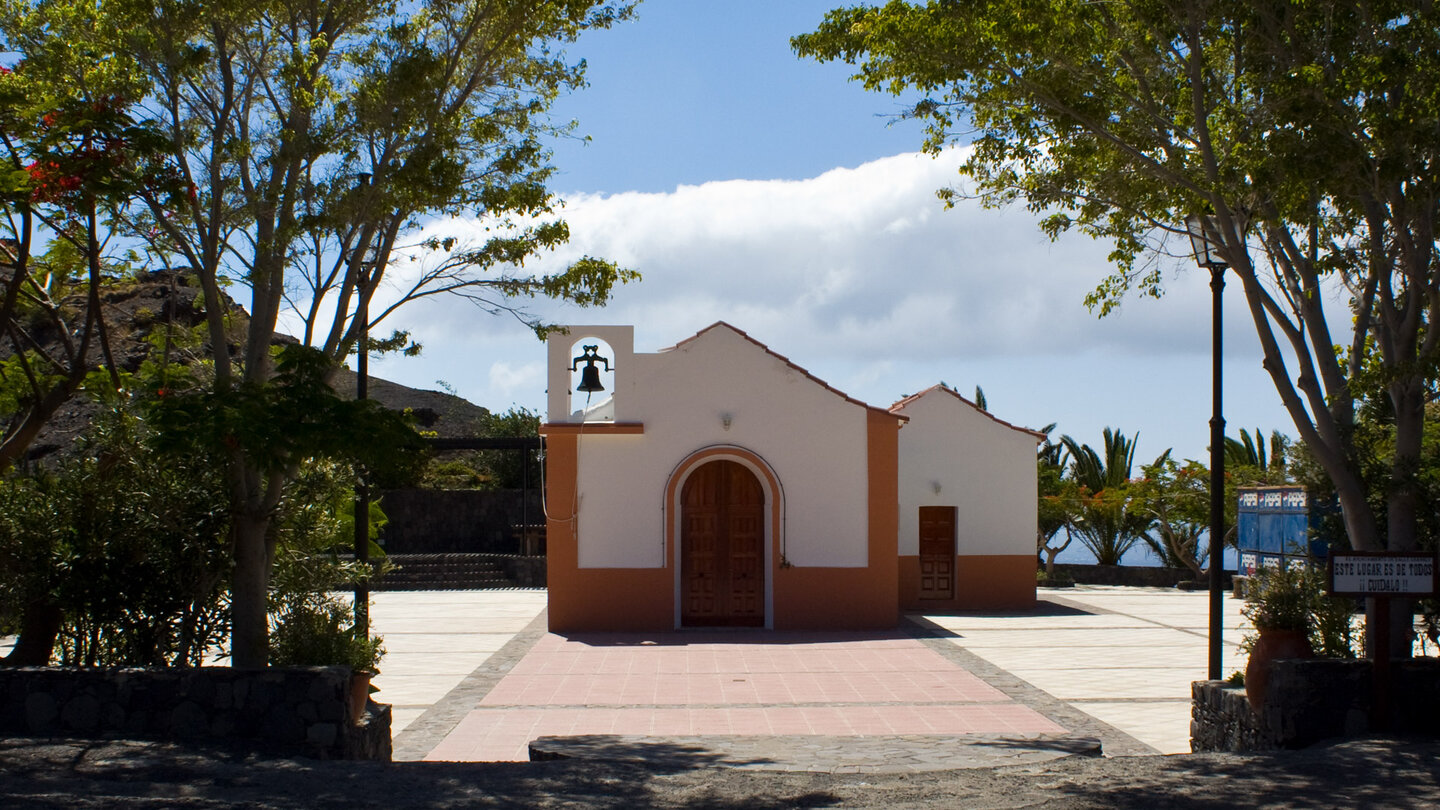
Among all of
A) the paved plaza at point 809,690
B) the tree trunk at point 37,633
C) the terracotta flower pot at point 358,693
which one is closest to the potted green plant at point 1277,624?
the paved plaza at point 809,690

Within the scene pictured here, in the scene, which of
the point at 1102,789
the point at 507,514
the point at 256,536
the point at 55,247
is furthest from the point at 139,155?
the point at 507,514

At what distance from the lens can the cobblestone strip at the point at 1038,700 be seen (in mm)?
10023

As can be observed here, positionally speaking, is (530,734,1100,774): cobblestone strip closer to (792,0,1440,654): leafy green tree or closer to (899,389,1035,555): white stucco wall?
(792,0,1440,654): leafy green tree

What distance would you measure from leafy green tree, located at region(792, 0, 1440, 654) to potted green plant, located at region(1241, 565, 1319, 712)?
2.14ft

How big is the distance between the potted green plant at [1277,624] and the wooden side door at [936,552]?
557 inches

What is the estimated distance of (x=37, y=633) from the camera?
9.18 meters

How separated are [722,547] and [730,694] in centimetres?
701

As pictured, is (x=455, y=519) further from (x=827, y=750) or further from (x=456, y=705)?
(x=827, y=750)

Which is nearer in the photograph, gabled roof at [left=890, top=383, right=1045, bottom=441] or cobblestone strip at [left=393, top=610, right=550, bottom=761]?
cobblestone strip at [left=393, top=610, right=550, bottom=761]

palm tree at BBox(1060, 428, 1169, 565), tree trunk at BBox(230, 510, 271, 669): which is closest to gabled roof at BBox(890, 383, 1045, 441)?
palm tree at BBox(1060, 428, 1169, 565)

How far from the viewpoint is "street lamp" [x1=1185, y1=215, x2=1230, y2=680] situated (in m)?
10.5

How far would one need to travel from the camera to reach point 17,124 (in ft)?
30.6

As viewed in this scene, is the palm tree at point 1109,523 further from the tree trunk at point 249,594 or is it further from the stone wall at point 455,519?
the tree trunk at point 249,594

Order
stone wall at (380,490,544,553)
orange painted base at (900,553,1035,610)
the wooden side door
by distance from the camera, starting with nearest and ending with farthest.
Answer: orange painted base at (900,553,1035,610) < the wooden side door < stone wall at (380,490,544,553)
